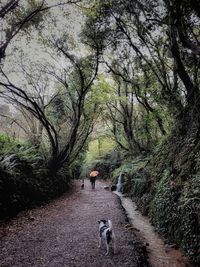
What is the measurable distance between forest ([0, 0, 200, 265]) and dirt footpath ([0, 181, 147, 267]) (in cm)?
125

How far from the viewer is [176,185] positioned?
920 centimetres

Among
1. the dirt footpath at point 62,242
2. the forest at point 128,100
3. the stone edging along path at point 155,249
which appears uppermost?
the forest at point 128,100

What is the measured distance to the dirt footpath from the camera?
20.0 ft

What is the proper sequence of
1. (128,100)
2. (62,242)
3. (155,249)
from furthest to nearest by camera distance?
(128,100)
(155,249)
(62,242)

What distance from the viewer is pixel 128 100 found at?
74.3ft

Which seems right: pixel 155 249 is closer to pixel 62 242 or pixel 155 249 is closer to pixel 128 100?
pixel 62 242

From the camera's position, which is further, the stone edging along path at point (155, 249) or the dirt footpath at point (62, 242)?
the stone edging along path at point (155, 249)

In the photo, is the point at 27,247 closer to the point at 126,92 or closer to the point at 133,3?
the point at 133,3

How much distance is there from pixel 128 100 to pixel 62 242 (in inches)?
659

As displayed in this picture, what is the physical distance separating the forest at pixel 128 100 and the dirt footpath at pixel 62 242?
4.11 ft

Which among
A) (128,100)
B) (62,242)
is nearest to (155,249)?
(62,242)

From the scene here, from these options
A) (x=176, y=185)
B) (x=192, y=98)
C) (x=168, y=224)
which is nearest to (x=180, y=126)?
(x=192, y=98)

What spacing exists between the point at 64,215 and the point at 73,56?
10.2 meters

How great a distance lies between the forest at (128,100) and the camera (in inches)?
340
